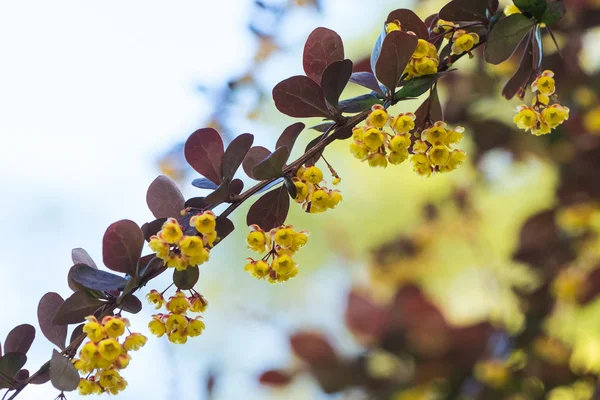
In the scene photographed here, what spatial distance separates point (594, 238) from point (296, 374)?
819 mm

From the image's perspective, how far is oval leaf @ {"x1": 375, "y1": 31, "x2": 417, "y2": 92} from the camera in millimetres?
464

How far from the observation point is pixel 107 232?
48cm

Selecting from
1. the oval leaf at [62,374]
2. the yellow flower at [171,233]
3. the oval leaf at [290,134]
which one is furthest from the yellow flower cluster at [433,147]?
the oval leaf at [62,374]

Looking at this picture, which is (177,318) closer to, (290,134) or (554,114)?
(290,134)

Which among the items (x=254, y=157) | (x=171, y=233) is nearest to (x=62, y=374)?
(x=171, y=233)

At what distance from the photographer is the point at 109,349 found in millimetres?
441

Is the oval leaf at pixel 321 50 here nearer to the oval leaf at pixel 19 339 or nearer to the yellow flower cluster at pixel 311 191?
the yellow flower cluster at pixel 311 191

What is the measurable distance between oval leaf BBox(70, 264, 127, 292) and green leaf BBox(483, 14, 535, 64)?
0.37m

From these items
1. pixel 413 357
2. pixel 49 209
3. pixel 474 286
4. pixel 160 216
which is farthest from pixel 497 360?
pixel 49 209

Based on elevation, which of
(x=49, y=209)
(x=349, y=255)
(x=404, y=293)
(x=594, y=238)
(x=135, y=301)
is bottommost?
(x=135, y=301)

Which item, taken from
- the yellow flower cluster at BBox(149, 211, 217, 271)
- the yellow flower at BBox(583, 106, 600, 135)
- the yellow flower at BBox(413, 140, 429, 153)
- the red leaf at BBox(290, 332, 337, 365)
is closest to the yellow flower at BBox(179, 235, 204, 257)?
the yellow flower cluster at BBox(149, 211, 217, 271)

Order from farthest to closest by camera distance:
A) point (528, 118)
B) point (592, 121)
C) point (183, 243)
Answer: point (592, 121) < point (528, 118) < point (183, 243)

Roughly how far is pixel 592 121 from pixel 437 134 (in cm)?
92

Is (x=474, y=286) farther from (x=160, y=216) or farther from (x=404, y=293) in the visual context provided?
(x=160, y=216)
